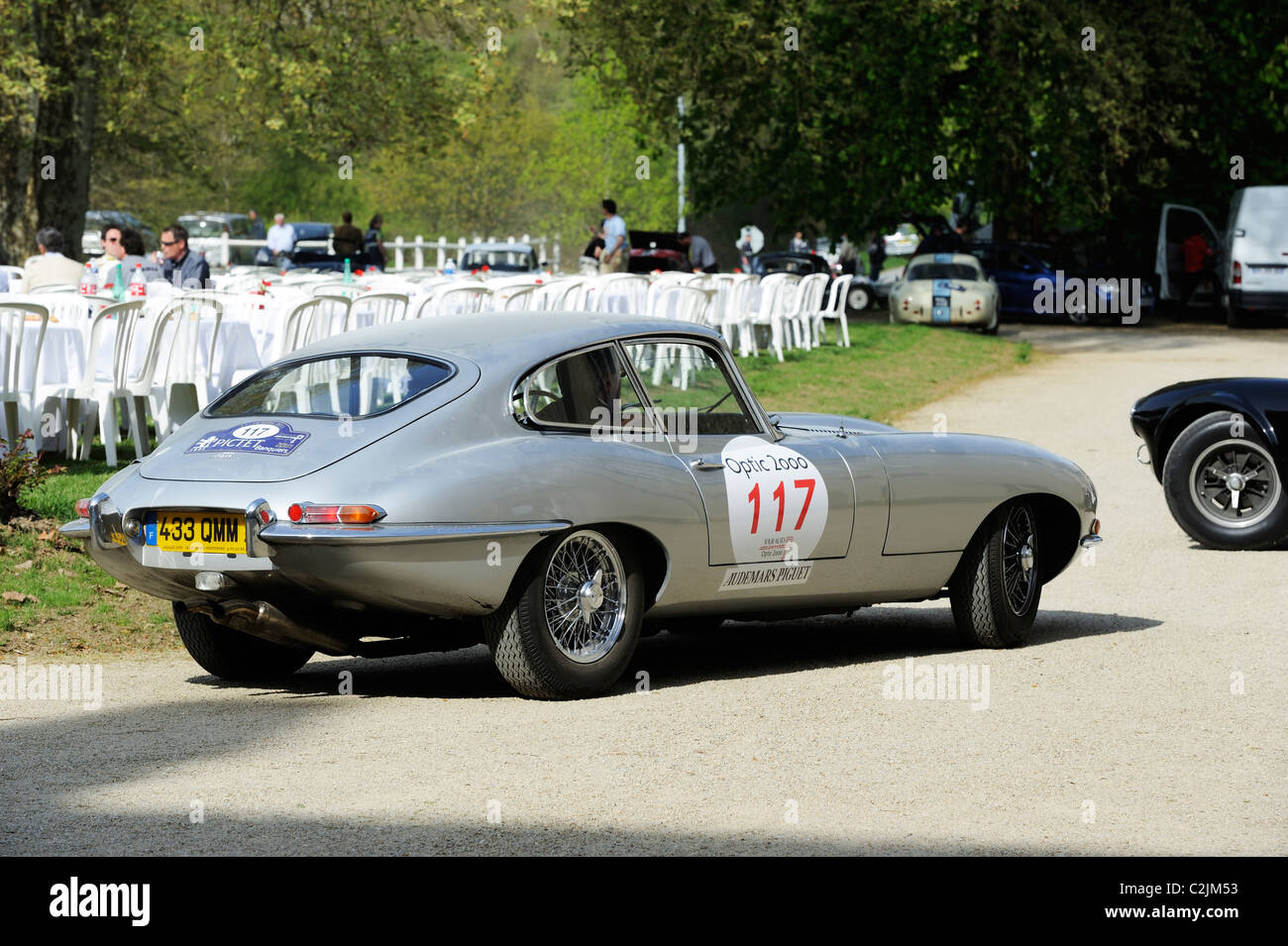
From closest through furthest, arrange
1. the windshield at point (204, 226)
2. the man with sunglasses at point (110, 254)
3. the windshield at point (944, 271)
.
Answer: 1. the man with sunglasses at point (110, 254)
2. the windshield at point (944, 271)
3. the windshield at point (204, 226)

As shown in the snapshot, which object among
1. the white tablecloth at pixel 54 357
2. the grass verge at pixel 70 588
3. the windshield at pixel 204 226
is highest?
the windshield at pixel 204 226

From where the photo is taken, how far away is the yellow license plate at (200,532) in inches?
258

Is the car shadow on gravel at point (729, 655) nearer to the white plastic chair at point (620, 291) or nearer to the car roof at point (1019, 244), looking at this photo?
the white plastic chair at point (620, 291)

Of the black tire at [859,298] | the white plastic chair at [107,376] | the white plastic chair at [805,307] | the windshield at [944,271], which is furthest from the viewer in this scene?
the black tire at [859,298]

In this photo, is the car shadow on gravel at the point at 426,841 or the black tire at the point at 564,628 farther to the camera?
the black tire at the point at 564,628

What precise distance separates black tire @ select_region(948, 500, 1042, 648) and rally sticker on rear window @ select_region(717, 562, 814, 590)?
1044mm

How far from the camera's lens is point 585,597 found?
7016mm

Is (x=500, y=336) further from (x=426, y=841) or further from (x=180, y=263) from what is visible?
(x=180, y=263)

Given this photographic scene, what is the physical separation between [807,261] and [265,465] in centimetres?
3969

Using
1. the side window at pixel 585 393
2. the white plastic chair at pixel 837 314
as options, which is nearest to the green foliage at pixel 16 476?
the side window at pixel 585 393

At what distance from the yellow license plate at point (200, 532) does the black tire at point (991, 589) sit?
3.40 m

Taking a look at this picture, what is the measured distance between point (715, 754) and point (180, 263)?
42.0 ft

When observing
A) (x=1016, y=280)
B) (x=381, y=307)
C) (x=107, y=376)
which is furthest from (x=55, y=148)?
(x=1016, y=280)
